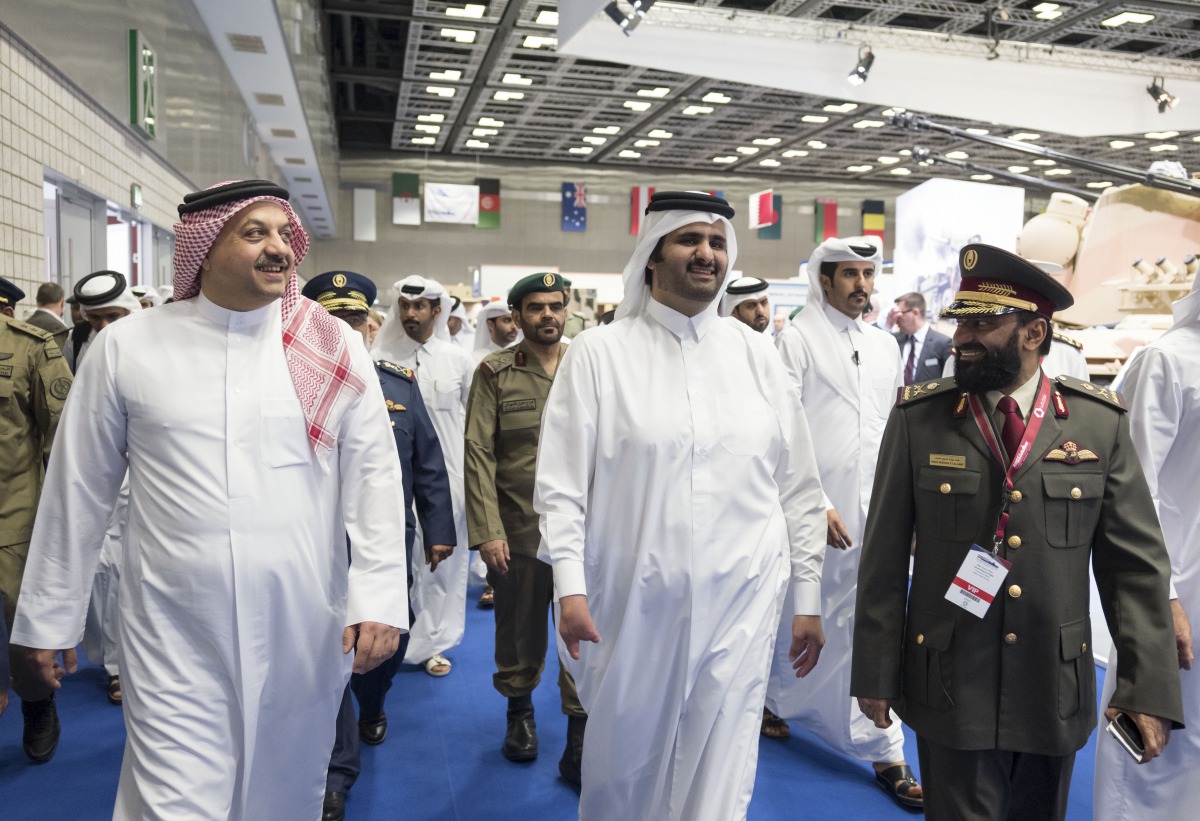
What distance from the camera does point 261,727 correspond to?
2.35 meters

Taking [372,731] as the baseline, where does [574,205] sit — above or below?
above

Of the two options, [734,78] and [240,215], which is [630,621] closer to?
[240,215]

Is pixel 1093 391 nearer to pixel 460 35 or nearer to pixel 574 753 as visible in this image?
pixel 574 753

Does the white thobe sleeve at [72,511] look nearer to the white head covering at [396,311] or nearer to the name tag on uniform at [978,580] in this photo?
the name tag on uniform at [978,580]

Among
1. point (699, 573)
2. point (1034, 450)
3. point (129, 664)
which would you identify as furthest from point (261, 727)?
point (1034, 450)

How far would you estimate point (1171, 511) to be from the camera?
2891mm

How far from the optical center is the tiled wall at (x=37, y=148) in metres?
4.90

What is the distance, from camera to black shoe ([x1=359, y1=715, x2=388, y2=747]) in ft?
13.7

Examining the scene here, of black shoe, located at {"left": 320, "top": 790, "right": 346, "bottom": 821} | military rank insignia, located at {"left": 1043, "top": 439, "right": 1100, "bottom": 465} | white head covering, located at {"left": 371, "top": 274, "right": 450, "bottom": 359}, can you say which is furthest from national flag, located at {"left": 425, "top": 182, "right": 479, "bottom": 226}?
military rank insignia, located at {"left": 1043, "top": 439, "right": 1100, "bottom": 465}

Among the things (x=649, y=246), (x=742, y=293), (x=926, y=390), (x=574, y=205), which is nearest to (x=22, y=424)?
(x=649, y=246)

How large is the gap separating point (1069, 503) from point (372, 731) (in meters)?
2.95

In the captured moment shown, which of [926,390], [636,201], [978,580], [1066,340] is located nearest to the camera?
[978,580]

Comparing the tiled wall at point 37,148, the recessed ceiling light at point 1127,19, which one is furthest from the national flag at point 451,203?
the tiled wall at point 37,148

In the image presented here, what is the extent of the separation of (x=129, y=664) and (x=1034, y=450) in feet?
6.49
